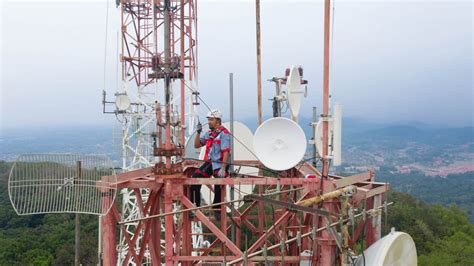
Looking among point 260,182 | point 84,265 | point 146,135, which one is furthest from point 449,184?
point 260,182

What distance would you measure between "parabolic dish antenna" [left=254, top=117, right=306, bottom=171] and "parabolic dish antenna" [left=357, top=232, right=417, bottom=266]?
1.75 metres

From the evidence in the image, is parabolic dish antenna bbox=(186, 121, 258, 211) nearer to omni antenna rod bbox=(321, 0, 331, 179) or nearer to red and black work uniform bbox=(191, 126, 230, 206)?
red and black work uniform bbox=(191, 126, 230, 206)

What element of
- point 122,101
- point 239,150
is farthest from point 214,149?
point 122,101

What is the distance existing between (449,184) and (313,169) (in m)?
140

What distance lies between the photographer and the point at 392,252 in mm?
6859

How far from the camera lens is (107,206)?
730cm

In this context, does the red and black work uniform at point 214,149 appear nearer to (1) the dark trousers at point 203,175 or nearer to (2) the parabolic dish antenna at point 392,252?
(1) the dark trousers at point 203,175

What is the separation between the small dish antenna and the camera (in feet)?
62.0

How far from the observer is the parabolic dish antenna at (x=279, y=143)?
768 cm

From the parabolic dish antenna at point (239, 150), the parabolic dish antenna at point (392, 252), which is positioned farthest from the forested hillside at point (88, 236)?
the parabolic dish antenna at point (392, 252)

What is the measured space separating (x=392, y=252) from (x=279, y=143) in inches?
92.2

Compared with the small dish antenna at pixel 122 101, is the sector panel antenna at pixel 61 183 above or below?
below

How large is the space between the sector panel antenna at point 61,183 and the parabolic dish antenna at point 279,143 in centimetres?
238

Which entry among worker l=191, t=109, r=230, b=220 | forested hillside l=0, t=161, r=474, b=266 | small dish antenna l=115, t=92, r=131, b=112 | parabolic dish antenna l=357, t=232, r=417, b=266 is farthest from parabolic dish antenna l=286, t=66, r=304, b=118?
forested hillside l=0, t=161, r=474, b=266
